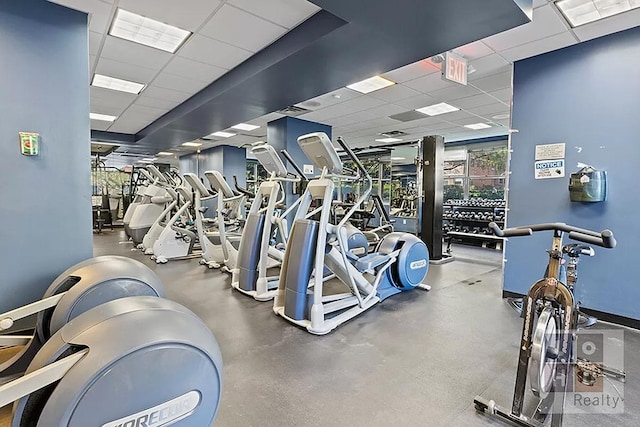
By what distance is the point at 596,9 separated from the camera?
289 cm

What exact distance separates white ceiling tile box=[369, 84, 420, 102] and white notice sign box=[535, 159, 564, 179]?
2.27m

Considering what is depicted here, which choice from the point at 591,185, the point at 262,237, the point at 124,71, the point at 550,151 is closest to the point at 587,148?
the point at 550,151

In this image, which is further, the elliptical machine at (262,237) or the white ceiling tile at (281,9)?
the elliptical machine at (262,237)

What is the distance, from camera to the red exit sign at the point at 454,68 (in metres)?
3.68

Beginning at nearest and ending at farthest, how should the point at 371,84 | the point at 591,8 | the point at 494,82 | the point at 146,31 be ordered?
1. the point at 591,8
2. the point at 146,31
3. the point at 494,82
4. the point at 371,84

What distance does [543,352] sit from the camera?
163 cm

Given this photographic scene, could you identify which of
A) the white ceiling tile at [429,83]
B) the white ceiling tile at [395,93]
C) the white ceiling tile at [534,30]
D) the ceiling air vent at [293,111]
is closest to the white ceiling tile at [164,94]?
the ceiling air vent at [293,111]

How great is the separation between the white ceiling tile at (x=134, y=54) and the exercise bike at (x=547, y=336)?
4.11m

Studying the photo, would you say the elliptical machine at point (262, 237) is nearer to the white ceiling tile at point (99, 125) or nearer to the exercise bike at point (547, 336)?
the exercise bike at point (547, 336)

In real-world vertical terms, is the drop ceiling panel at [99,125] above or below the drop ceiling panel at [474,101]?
below

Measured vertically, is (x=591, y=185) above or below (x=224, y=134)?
below

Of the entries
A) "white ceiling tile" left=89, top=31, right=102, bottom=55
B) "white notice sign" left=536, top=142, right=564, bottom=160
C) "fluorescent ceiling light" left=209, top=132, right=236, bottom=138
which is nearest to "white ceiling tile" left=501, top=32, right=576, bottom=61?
"white notice sign" left=536, top=142, right=564, bottom=160

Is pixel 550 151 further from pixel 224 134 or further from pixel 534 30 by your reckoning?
pixel 224 134

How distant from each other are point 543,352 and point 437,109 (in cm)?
552
